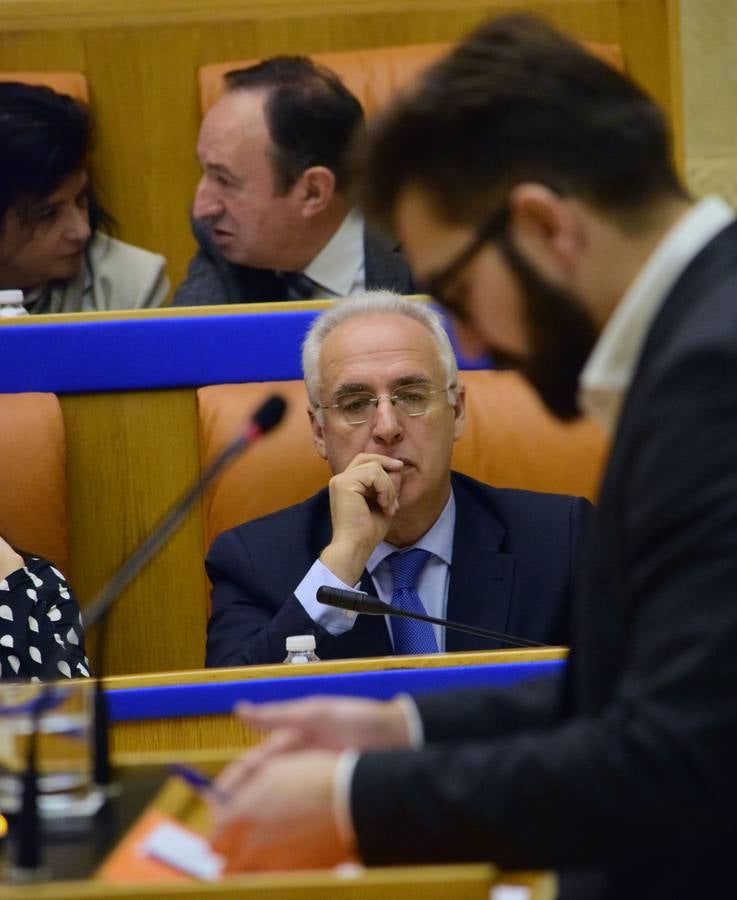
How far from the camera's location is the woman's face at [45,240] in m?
2.12

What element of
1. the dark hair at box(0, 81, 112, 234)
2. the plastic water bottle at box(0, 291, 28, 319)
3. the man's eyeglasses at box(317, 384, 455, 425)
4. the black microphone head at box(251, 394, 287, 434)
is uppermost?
the dark hair at box(0, 81, 112, 234)

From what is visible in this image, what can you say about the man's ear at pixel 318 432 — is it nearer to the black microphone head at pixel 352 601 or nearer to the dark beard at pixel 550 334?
the black microphone head at pixel 352 601

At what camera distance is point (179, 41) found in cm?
239

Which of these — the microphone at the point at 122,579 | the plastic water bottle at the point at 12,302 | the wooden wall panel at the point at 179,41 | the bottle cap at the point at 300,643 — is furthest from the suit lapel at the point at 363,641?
the wooden wall panel at the point at 179,41

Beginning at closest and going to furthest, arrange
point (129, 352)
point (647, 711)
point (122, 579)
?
point (647, 711) < point (122, 579) < point (129, 352)

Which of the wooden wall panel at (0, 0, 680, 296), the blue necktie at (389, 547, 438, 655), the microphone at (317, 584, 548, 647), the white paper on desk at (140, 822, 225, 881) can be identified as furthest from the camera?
the wooden wall panel at (0, 0, 680, 296)

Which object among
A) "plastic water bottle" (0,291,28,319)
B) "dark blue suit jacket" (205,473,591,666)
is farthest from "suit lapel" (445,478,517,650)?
"plastic water bottle" (0,291,28,319)

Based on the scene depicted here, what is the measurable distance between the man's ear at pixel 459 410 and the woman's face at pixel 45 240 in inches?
28.5

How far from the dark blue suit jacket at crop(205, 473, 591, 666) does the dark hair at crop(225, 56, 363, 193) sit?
635 mm

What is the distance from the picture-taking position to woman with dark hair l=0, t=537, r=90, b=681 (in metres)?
1.46

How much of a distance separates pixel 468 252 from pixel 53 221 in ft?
5.06

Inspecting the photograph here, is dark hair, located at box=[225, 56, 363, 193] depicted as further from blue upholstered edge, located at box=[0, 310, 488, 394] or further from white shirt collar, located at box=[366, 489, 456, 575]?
white shirt collar, located at box=[366, 489, 456, 575]

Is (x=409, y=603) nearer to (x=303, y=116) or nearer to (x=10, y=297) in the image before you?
(x=10, y=297)

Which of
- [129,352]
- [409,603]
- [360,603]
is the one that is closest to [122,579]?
[360,603]
